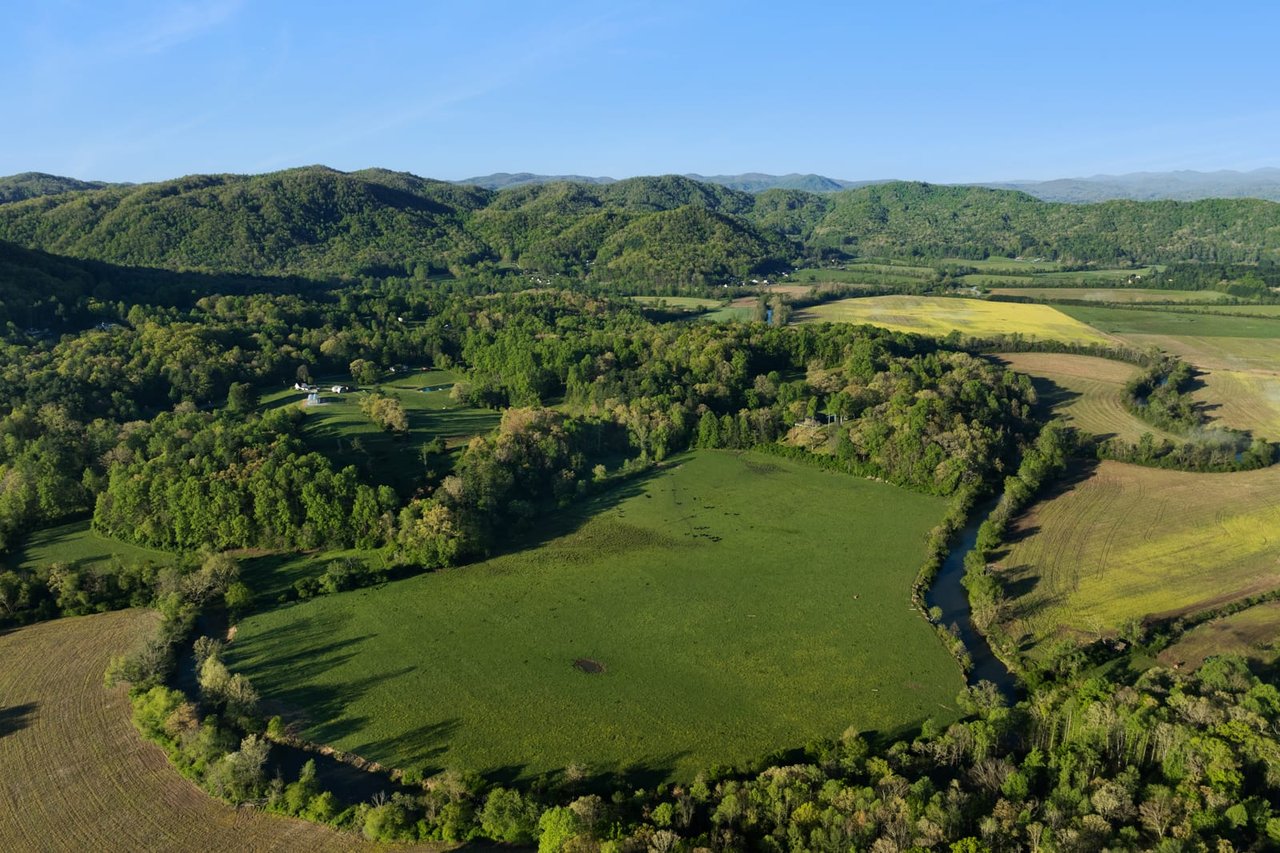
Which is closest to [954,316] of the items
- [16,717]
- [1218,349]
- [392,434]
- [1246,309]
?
[1218,349]

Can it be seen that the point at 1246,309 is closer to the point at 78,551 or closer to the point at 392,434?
the point at 392,434

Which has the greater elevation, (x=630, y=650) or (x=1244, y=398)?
(x=1244, y=398)

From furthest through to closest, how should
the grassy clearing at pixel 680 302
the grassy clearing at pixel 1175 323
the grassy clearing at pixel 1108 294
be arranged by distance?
1. the grassy clearing at pixel 680 302
2. the grassy clearing at pixel 1108 294
3. the grassy clearing at pixel 1175 323

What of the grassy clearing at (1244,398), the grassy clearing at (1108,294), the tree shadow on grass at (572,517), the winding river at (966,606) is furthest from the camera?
the grassy clearing at (1108,294)

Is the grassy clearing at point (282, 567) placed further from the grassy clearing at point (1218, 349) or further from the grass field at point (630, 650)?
the grassy clearing at point (1218, 349)

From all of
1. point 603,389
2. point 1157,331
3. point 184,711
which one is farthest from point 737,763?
point 1157,331

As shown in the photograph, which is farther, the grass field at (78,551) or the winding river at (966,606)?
the grass field at (78,551)

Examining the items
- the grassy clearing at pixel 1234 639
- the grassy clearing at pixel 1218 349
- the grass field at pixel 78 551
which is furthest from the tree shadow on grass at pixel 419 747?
the grassy clearing at pixel 1218 349
